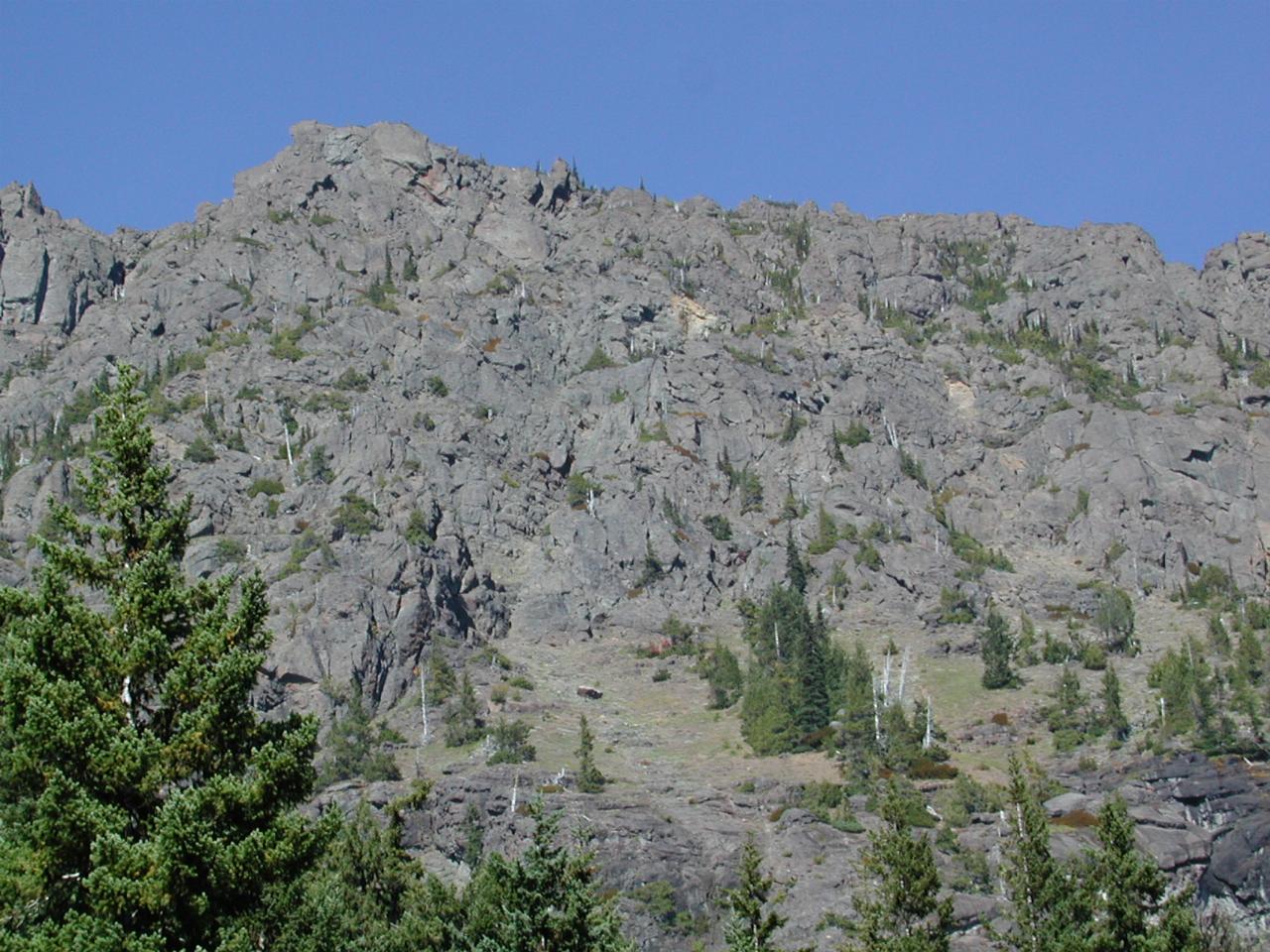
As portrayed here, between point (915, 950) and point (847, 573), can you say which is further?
point (847, 573)

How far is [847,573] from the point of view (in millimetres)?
141500

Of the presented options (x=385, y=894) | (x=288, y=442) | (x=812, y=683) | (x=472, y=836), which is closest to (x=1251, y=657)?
(x=812, y=683)

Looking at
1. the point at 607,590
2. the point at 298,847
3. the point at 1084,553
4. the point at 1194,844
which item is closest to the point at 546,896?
the point at 298,847

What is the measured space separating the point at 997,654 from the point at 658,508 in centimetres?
4371

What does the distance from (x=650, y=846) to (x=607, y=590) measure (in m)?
49.8

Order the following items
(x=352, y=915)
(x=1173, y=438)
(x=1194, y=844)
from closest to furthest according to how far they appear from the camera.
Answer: (x=352, y=915) → (x=1194, y=844) → (x=1173, y=438)

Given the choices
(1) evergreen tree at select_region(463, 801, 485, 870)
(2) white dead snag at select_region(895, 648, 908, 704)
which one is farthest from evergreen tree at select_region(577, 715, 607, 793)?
(2) white dead snag at select_region(895, 648, 908, 704)

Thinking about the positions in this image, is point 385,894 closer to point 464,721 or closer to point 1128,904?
point 1128,904

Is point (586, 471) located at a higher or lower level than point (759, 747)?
higher

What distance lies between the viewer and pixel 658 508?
494 feet

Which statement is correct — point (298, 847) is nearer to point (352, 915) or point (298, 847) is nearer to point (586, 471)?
point (352, 915)

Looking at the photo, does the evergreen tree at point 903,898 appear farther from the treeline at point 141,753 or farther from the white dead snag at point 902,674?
the white dead snag at point 902,674

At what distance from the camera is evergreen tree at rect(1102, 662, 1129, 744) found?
10581 cm

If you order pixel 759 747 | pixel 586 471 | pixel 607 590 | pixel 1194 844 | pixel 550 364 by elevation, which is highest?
pixel 550 364
